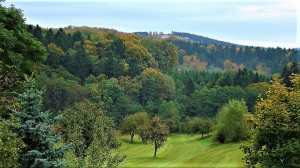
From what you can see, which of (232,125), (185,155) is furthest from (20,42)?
(232,125)

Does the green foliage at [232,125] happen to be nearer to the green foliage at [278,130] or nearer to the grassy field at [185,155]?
the grassy field at [185,155]

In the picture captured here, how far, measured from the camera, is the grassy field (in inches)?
1810

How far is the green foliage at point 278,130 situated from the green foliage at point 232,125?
4095 centimetres

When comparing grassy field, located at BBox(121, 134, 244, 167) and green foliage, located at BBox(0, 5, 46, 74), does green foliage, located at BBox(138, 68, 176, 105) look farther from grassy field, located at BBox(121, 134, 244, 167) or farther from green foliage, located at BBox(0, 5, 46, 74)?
green foliage, located at BBox(0, 5, 46, 74)

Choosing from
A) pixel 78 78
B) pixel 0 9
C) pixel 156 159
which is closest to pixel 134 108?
pixel 78 78

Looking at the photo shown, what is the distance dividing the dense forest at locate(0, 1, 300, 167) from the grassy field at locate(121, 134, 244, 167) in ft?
10.1

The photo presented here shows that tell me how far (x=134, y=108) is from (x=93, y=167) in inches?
3182

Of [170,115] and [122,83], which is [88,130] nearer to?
[170,115]

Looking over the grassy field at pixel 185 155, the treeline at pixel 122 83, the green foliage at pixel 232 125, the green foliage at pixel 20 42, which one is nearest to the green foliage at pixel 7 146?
the green foliage at pixel 20 42

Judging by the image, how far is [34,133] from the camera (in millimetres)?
14258

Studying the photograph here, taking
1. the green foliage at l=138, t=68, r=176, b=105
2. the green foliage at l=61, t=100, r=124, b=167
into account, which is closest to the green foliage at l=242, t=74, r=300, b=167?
the green foliage at l=61, t=100, r=124, b=167

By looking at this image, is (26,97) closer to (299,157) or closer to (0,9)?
(299,157)

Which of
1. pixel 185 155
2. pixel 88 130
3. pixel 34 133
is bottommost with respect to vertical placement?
pixel 185 155

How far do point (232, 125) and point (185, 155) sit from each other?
29.5 ft
